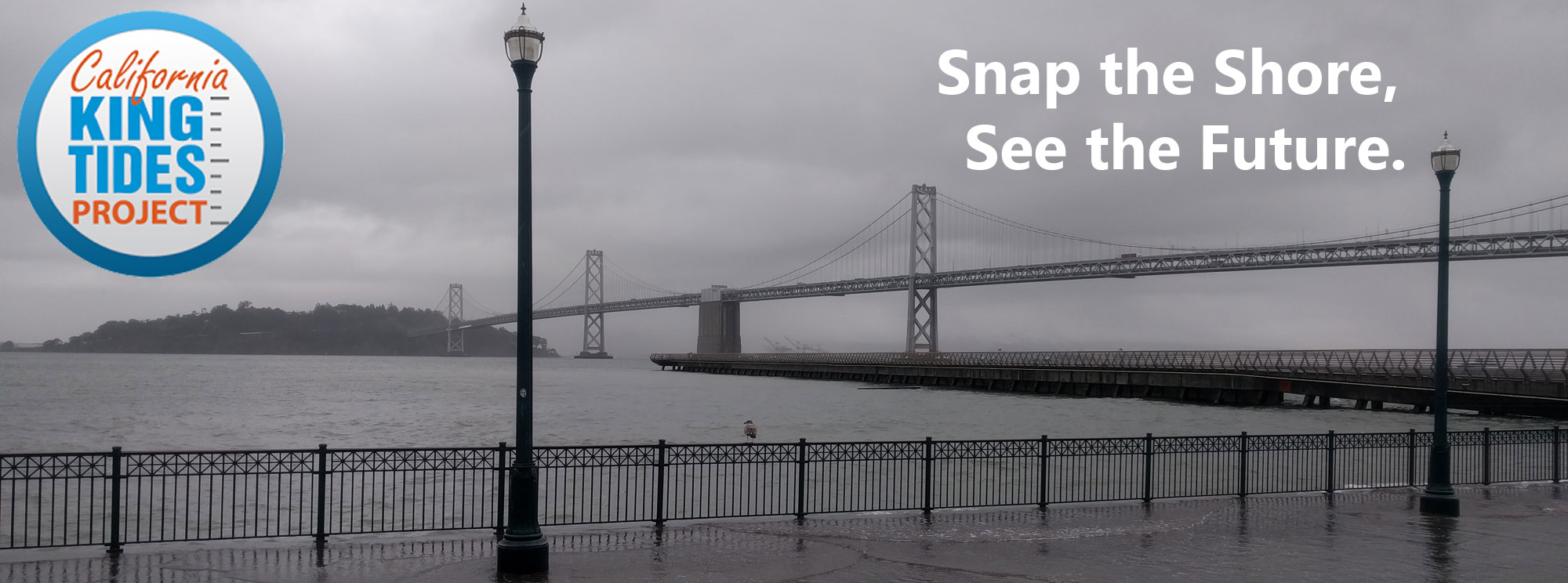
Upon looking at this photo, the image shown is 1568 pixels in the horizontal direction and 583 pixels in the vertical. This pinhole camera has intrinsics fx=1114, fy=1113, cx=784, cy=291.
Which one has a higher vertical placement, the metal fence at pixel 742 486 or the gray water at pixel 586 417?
the metal fence at pixel 742 486

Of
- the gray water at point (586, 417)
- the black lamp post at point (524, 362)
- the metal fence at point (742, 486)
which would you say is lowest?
the gray water at point (586, 417)

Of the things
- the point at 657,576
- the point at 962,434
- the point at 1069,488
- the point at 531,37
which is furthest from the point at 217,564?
the point at 962,434

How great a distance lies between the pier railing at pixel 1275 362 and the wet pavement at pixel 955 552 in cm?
4047

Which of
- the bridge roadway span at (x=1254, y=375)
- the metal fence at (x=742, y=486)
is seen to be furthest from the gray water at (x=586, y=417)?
the metal fence at (x=742, y=486)

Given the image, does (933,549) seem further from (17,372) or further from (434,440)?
(17,372)

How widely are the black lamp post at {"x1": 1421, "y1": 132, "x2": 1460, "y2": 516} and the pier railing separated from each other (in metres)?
37.6

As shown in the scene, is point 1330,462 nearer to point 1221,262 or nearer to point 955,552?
point 955,552

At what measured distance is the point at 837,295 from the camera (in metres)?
128

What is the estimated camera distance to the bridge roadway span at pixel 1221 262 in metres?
90.1

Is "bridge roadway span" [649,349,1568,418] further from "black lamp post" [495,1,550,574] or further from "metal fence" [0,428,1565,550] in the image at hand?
"black lamp post" [495,1,550,574]

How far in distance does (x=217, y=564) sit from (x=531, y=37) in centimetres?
596

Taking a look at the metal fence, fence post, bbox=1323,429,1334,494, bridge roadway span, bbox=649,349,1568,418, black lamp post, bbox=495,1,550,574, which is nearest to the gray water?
bridge roadway span, bbox=649,349,1568,418

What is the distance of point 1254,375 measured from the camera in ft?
205

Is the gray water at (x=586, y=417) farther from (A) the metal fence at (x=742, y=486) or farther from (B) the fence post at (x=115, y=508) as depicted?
(B) the fence post at (x=115, y=508)
